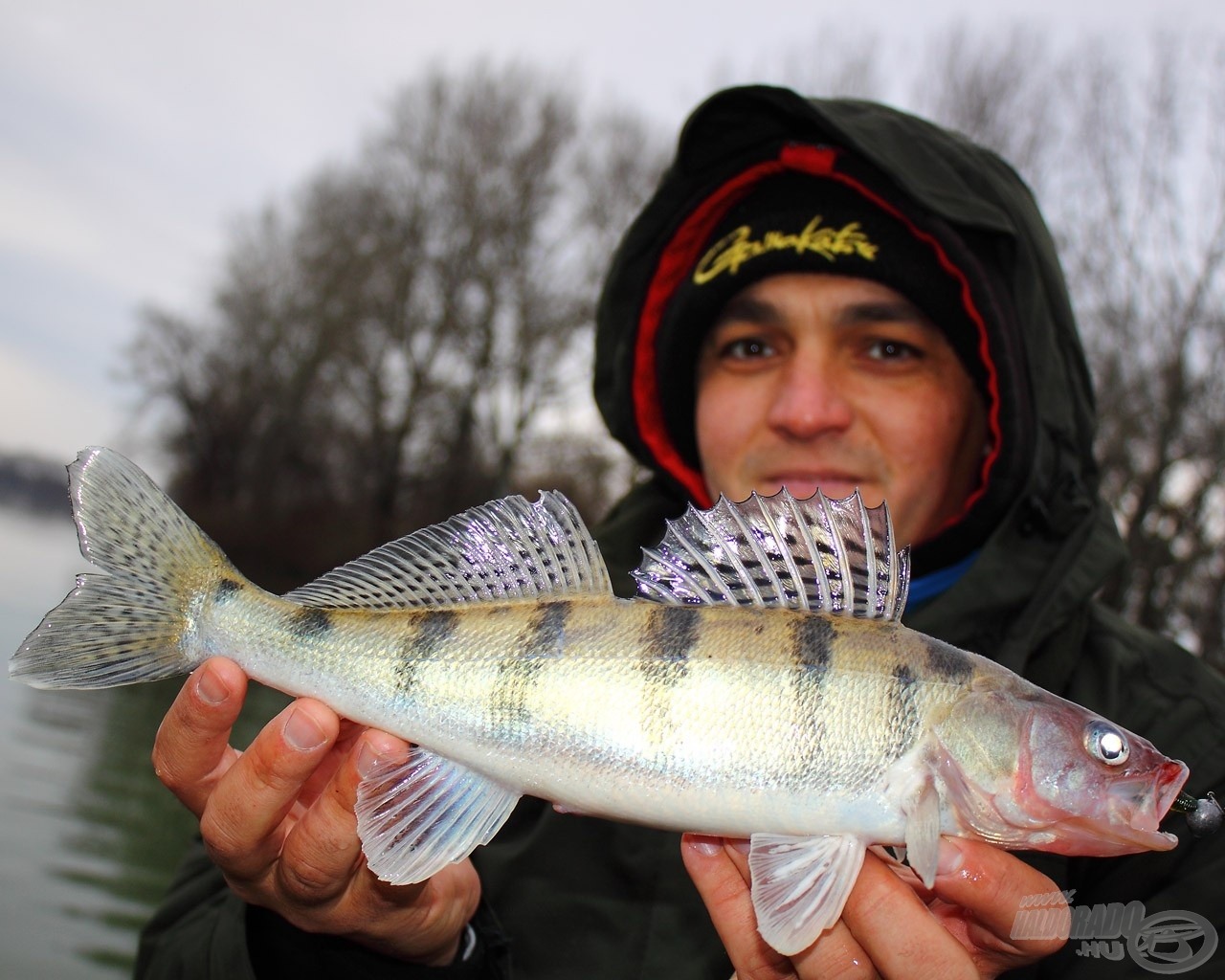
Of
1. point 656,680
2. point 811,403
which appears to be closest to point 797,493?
point 811,403

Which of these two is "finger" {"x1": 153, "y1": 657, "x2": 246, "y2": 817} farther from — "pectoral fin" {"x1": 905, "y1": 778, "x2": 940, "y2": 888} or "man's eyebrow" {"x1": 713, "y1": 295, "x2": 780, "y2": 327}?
"man's eyebrow" {"x1": 713, "y1": 295, "x2": 780, "y2": 327}

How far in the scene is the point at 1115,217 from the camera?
14.2 m

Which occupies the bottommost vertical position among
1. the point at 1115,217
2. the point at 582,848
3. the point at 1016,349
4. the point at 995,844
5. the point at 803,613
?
the point at 582,848

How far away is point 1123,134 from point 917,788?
598 inches

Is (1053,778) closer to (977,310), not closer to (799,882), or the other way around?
(799,882)

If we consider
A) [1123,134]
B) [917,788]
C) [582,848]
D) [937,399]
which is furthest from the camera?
[1123,134]

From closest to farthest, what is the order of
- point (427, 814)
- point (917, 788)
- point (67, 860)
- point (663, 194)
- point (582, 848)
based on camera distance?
1. point (917, 788)
2. point (427, 814)
3. point (582, 848)
4. point (663, 194)
5. point (67, 860)

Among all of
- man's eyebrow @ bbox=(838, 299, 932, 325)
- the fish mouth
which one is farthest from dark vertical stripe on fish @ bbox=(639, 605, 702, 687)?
man's eyebrow @ bbox=(838, 299, 932, 325)

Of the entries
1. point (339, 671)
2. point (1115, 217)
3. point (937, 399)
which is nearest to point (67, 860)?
point (339, 671)

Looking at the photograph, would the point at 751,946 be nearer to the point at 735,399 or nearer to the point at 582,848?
the point at 582,848

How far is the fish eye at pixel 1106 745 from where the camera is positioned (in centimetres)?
181

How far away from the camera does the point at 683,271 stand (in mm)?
3578

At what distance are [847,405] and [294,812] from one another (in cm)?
199

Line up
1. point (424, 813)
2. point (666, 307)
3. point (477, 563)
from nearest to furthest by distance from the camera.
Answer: point (424, 813), point (477, 563), point (666, 307)
